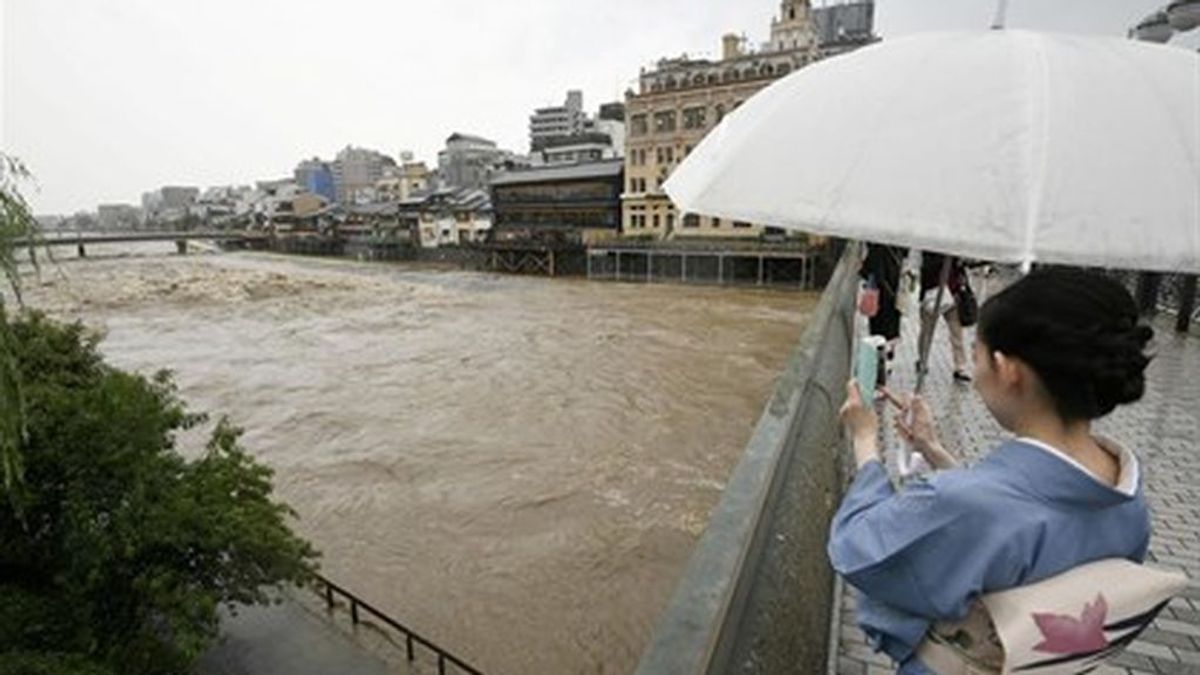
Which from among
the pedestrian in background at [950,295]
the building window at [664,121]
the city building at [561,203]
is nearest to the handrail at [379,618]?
the pedestrian in background at [950,295]

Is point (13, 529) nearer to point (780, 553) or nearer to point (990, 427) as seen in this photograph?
point (780, 553)

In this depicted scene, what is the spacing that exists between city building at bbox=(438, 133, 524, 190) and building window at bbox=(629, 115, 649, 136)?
113 feet

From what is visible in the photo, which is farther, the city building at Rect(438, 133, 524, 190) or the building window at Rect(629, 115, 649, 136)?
the city building at Rect(438, 133, 524, 190)

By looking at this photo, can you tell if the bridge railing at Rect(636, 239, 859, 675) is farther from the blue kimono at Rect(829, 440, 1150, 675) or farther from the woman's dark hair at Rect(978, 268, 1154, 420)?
the woman's dark hair at Rect(978, 268, 1154, 420)

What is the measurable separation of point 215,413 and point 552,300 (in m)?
18.8

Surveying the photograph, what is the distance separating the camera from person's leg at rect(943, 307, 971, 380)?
6676 millimetres

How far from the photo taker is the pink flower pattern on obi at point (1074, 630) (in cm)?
129

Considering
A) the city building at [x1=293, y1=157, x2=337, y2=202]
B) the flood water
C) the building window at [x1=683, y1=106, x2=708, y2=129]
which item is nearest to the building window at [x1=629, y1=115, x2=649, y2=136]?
the building window at [x1=683, y1=106, x2=708, y2=129]

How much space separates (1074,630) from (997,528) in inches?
10.2

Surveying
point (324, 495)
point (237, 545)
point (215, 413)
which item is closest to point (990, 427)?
point (237, 545)

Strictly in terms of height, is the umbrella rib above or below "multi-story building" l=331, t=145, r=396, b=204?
below

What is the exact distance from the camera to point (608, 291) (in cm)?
3541

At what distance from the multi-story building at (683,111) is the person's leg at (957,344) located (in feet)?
103

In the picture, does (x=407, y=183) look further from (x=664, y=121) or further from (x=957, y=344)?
(x=957, y=344)
